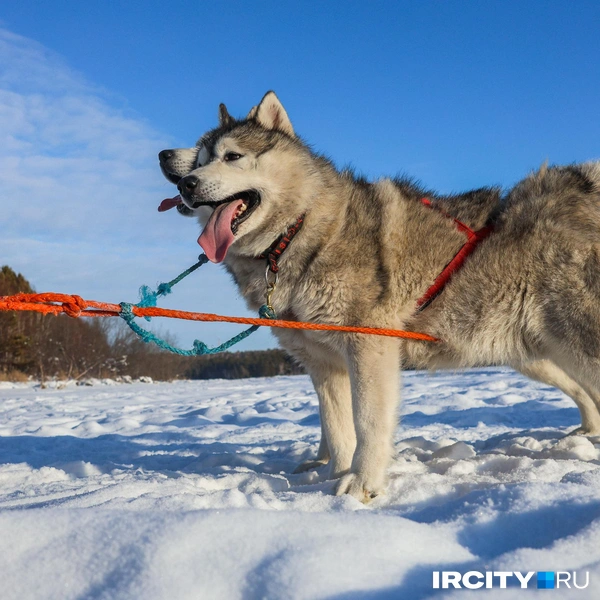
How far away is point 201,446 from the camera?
16.4 ft

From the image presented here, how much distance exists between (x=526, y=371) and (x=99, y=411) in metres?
6.41

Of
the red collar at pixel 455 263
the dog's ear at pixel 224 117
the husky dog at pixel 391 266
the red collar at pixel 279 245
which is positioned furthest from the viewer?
the dog's ear at pixel 224 117

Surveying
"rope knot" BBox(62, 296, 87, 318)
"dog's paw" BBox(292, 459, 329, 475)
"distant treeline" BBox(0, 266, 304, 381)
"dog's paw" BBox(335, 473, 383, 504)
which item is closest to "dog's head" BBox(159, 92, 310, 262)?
"rope knot" BBox(62, 296, 87, 318)

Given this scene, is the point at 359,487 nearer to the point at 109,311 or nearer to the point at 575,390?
the point at 109,311

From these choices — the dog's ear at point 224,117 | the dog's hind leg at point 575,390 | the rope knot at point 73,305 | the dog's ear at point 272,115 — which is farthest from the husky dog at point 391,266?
the dog's hind leg at point 575,390

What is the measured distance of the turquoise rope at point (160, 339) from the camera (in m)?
2.59

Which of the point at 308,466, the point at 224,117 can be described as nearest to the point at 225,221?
the point at 224,117

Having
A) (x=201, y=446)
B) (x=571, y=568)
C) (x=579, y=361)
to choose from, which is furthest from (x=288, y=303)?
(x=201, y=446)

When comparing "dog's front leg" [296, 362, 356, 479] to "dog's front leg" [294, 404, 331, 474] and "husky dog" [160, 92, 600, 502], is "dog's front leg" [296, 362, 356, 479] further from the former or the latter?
"dog's front leg" [294, 404, 331, 474]

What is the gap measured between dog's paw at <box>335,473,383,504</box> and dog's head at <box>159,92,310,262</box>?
1249 mm

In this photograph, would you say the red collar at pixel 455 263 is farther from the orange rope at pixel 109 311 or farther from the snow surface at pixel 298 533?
the snow surface at pixel 298 533

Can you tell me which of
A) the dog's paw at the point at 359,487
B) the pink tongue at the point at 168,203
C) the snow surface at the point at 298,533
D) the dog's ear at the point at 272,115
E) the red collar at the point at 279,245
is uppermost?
the dog's ear at the point at 272,115

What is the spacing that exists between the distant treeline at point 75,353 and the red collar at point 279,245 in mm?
21068

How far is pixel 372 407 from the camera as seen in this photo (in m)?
2.69
